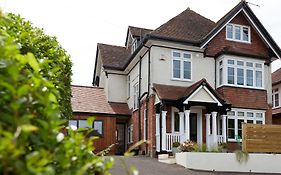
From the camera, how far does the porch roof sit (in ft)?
66.4

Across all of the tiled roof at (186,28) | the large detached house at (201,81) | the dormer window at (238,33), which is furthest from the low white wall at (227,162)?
the dormer window at (238,33)

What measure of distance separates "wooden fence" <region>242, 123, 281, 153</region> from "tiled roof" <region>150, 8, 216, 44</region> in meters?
7.03

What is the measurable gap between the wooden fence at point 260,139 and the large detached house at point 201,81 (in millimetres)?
3395

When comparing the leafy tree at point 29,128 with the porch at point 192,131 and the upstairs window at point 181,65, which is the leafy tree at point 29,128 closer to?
the porch at point 192,131

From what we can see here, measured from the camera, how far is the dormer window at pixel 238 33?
78.2 ft

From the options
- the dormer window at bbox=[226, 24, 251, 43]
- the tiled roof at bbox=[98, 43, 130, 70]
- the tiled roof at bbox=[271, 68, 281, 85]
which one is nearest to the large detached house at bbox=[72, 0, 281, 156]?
the dormer window at bbox=[226, 24, 251, 43]

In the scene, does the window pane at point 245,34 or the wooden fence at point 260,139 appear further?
the window pane at point 245,34

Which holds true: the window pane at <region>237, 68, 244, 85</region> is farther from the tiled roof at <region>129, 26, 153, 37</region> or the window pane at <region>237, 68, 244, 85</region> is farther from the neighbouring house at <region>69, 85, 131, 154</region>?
the neighbouring house at <region>69, 85, 131, 154</region>

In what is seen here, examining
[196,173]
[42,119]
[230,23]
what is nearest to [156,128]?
[196,173]

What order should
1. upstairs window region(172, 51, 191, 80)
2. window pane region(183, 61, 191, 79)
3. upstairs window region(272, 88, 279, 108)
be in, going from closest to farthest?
upstairs window region(172, 51, 191, 80), window pane region(183, 61, 191, 79), upstairs window region(272, 88, 279, 108)

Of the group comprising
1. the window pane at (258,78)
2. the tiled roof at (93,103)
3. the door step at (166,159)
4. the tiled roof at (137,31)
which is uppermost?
the tiled roof at (137,31)

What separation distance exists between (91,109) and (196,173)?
39.4ft

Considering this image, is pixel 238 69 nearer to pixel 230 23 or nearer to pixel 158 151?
pixel 230 23

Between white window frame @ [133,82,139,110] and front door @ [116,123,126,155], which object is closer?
white window frame @ [133,82,139,110]
